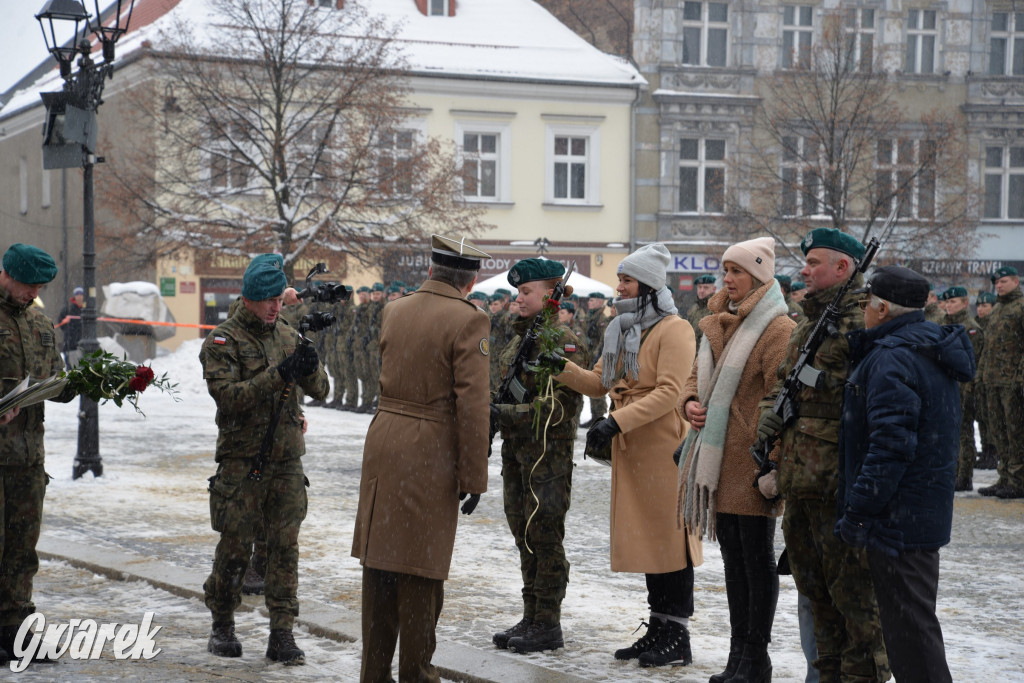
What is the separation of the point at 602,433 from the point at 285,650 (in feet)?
6.37

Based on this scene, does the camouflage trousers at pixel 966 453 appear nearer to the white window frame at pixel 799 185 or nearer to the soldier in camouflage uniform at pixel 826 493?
the soldier in camouflage uniform at pixel 826 493

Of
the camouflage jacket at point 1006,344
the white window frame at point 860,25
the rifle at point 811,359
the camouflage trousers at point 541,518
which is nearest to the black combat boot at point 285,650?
the camouflage trousers at point 541,518

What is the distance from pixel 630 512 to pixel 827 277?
1684 millimetres

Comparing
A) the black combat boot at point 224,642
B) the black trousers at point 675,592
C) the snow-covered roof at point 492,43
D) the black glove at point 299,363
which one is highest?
the snow-covered roof at point 492,43

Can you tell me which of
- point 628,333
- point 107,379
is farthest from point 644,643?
point 107,379

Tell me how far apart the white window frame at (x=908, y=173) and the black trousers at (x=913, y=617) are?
82.9 ft

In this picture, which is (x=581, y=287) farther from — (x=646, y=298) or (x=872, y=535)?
(x=872, y=535)

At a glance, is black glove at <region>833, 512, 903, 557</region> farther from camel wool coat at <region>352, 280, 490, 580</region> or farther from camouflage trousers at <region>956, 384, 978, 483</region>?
camouflage trousers at <region>956, 384, 978, 483</region>

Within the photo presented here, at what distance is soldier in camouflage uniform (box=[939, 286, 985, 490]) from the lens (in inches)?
496

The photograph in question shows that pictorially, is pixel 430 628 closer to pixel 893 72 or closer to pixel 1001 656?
pixel 1001 656

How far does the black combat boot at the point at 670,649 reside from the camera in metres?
6.11

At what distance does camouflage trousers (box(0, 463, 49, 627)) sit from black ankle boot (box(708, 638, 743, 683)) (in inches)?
137

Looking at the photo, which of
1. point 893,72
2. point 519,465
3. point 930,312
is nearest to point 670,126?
point 893,72

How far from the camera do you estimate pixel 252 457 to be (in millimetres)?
6414
